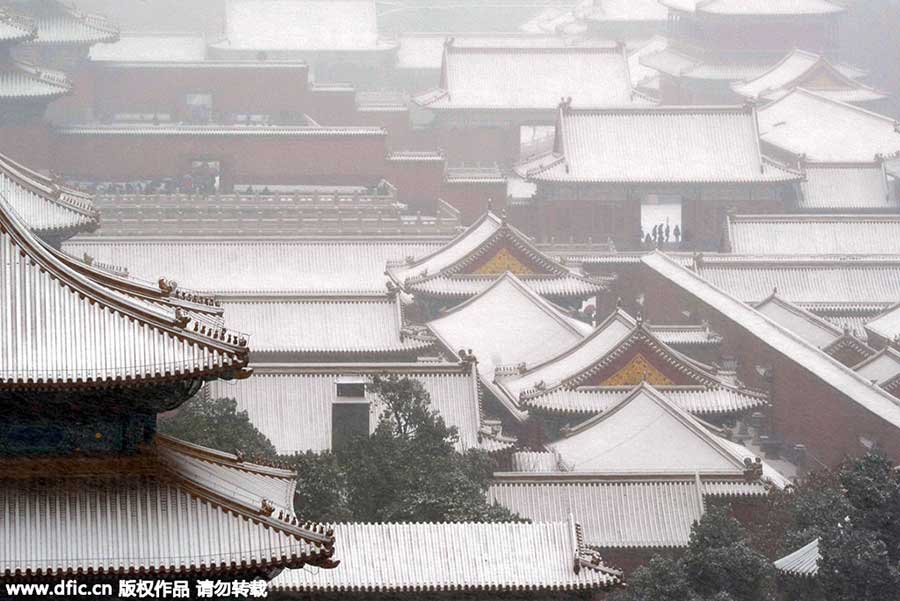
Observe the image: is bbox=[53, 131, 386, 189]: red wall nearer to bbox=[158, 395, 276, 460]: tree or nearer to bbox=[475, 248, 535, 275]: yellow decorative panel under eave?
bbox=[475, 248, 535, 275]: yellow decorative panel under eave

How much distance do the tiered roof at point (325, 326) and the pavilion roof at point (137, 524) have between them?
20.1 metres

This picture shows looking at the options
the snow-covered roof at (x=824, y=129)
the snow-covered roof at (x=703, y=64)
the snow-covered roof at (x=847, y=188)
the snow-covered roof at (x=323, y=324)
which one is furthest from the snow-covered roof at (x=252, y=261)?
the snow-covered roof at (x=703, y=64)

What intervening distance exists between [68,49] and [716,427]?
31.6 m

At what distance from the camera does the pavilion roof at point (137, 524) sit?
47.1 feet

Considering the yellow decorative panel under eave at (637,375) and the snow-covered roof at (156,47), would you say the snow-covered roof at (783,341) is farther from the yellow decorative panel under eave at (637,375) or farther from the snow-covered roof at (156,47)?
the snow-covered roof at (156,47)

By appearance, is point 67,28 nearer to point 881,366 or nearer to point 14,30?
point 14,30

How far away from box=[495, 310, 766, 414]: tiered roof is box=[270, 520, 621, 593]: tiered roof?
1375 cm

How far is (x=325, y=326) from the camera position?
3612 centimetres

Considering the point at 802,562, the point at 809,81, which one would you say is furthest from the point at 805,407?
the point at 809,81

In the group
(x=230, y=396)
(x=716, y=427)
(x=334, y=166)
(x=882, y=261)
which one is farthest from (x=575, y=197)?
(x=230, y=396)

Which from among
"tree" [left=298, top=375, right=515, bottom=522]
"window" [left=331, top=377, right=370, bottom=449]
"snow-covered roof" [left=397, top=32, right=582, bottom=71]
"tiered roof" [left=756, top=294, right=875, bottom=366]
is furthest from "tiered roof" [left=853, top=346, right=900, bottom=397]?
"snow-covered roof" [left=397, top=32, right=582, bottom=71]

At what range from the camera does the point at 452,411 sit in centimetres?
2992

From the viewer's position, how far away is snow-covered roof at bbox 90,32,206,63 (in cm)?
6781

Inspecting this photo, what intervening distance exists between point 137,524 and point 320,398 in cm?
1561
